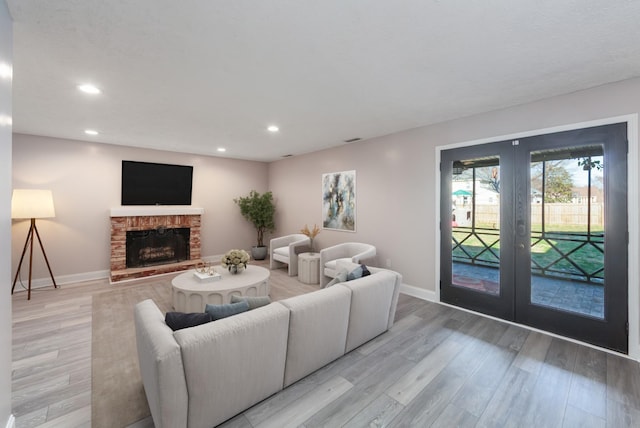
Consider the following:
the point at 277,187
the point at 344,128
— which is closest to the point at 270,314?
the point at 344,128

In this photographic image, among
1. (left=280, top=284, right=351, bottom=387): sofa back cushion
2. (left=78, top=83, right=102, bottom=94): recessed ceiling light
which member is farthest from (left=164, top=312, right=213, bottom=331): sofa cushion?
(left=78, top=83, right=102, bottom=94): recessed ceiling light

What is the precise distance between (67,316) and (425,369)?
4.29 m

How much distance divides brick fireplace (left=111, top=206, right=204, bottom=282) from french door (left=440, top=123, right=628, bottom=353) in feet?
16.9

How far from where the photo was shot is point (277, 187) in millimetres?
7180

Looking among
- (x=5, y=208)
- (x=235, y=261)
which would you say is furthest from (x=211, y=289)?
(x=5, y=208)

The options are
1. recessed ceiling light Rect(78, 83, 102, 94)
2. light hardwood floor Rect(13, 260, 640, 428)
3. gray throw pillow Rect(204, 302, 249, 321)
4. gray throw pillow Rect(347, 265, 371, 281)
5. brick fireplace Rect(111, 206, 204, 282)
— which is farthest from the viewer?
brick fireplace Rect(111, 206, 204, 282)

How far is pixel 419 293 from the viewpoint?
4.09 metres

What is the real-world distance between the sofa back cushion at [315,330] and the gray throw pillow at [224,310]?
314 mm

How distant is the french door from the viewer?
8.57 ft

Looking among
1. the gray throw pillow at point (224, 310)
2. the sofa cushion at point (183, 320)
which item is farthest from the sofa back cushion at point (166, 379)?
the gray throw pillow at point (224, 310)

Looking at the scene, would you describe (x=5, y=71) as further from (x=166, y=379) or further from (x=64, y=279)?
(x=64, y=279)

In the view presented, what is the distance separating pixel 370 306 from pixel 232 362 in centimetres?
143

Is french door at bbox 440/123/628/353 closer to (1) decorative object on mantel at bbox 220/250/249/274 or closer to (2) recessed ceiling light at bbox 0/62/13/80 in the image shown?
(1) decorative object on mantel at bbox 220/250/249/274

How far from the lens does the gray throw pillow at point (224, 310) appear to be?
1951mm
